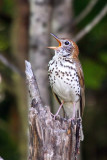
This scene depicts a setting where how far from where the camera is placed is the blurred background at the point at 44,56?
8.25 m

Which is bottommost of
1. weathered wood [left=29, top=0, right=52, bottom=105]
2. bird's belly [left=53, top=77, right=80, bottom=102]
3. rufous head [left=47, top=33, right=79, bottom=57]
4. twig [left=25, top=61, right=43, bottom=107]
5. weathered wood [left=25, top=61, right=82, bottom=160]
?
weathered wood [left=25, top=61, right=82, bottom=160]

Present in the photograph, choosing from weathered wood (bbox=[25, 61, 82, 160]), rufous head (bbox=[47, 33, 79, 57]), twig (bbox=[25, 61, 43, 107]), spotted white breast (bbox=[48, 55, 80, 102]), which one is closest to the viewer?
weathered wood (bbox=[25, 61, 82, 160])

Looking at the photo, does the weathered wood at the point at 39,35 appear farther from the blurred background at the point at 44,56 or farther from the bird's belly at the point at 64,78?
the bird's belly at the point at 64,78

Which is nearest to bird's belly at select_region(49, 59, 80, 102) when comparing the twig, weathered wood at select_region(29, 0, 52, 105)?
the twig

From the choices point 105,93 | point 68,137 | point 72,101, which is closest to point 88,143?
point 105,93

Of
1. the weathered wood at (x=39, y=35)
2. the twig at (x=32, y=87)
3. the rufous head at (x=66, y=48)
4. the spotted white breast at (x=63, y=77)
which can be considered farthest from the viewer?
the weathered wood at (x=39, y=35)

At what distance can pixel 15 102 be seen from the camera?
10953mm

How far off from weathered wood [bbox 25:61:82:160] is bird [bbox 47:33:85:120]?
141 centimetres

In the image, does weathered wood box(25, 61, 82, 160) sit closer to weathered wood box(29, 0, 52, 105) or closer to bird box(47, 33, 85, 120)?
bird box(47, 33, 85, 120)

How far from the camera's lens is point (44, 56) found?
8.27 metres

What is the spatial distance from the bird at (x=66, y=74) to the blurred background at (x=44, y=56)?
123 cm

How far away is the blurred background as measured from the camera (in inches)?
325

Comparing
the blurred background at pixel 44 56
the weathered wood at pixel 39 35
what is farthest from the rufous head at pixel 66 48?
the weathered wood at pixel 39 35

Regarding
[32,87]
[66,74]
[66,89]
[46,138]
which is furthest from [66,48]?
[46,138]
